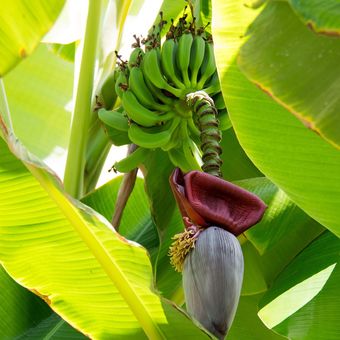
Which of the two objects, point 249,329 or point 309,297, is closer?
point 309,297

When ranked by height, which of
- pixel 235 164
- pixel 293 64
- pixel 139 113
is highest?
pixel 293 64

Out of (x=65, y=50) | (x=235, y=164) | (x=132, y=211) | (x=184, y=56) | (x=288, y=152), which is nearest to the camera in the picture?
(x=288, y=152)

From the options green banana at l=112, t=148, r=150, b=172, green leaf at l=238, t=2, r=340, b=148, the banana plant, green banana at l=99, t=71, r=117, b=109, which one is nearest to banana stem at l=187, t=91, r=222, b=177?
the banana plant

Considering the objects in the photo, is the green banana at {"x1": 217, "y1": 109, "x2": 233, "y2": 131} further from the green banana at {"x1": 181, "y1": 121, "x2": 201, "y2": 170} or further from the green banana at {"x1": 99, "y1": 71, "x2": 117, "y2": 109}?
the green banana at {"x1": 99, "y1": 71, "x2": 117, "y2": 109}

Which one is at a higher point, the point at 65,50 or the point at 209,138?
the point at 209,138

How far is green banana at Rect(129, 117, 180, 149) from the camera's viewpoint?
1273mm

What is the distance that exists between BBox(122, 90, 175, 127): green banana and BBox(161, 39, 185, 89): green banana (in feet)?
0.20

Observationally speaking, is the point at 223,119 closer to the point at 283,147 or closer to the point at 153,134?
the point at 153,134

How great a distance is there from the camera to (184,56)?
1.27 meters

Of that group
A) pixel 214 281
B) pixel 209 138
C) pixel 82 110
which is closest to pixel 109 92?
pixel 82 110

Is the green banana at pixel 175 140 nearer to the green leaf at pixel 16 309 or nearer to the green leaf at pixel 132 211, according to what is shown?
the green leaf at pixel 132 211

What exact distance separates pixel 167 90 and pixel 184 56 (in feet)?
0.21

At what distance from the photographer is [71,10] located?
1667 millimetres

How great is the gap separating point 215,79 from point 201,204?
47 cm
